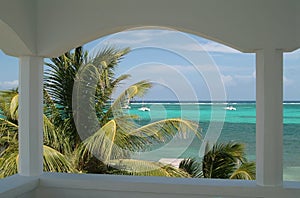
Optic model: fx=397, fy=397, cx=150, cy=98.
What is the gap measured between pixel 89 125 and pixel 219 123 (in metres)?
6.87

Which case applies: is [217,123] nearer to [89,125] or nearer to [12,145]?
[89,125]

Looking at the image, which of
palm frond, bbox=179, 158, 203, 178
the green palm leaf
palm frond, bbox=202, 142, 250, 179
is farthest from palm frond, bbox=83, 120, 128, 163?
palm frond, bbox=202, 142, 250, 179

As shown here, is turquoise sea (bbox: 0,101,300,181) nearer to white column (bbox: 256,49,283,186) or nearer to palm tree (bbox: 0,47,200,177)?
palm tree (bbox: 0,47,200,177)

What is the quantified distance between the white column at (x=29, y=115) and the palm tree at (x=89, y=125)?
3.69m

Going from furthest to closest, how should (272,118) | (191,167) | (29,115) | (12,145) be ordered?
(191,167), (12,145), (29,115), (272,118)

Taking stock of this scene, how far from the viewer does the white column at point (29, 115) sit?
128 inches

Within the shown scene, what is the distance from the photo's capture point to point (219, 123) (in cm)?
1312

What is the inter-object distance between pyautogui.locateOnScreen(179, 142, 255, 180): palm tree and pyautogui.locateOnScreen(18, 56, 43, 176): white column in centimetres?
433

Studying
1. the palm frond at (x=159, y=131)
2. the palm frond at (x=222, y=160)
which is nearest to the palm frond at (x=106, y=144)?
the palm frond at (x=159, y=131)

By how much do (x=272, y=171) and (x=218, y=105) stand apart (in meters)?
9.18

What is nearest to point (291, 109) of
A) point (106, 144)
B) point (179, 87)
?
point (179, 87)

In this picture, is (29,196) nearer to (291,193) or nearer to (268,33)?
(291,193)

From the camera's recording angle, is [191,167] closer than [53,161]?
No

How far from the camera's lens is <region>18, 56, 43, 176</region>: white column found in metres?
3.24
